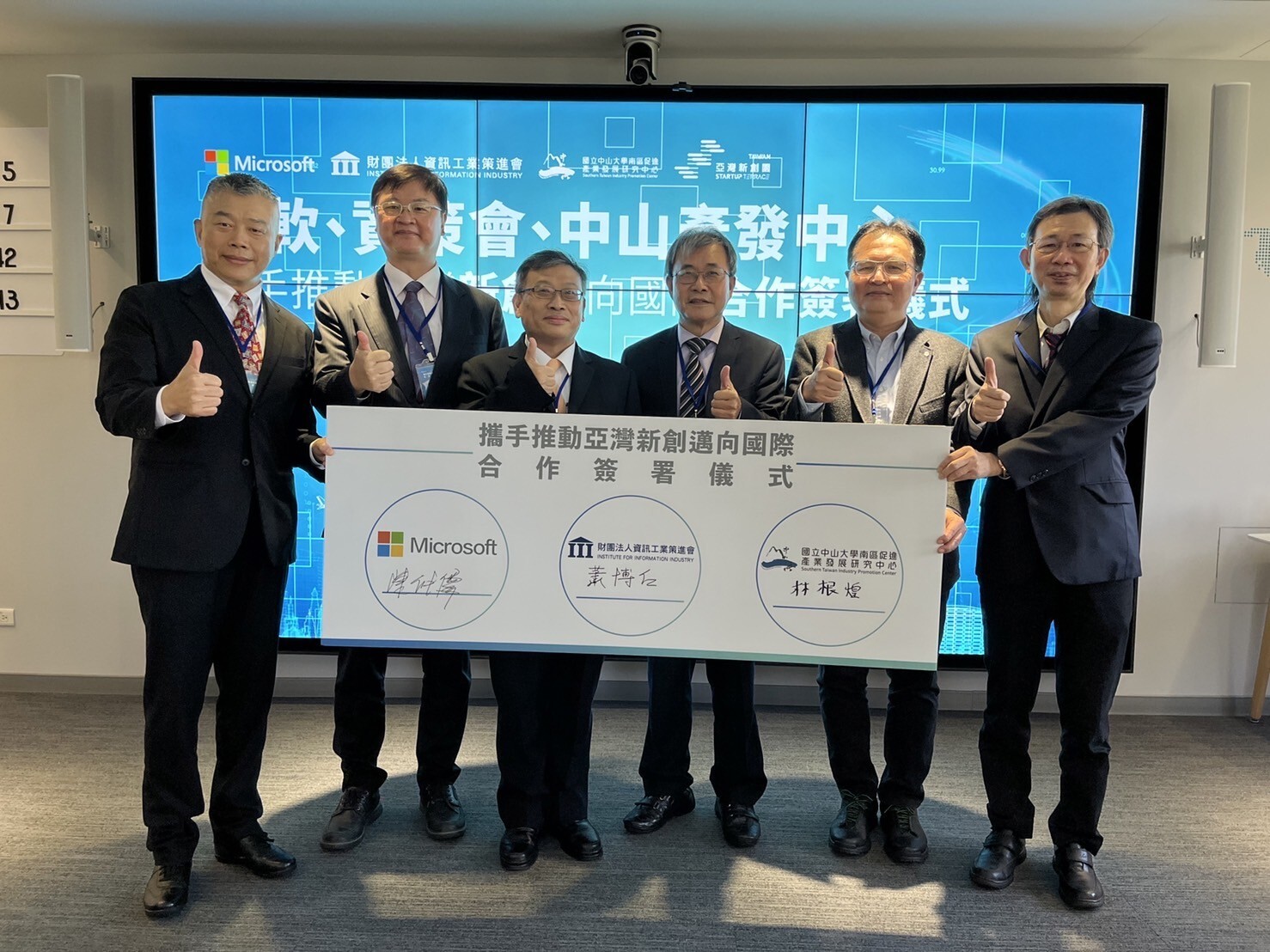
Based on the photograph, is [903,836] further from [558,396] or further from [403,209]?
[403,209]

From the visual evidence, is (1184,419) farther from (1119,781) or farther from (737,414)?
(737,414)

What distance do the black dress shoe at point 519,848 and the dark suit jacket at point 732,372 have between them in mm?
1262

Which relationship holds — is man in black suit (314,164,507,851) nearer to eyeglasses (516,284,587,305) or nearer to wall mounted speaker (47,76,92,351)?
eyeglasses (516,284,587,305)

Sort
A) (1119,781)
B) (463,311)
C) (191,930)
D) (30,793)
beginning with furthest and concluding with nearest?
(1119,781) → (30,793) → (463,311) → (191,930)

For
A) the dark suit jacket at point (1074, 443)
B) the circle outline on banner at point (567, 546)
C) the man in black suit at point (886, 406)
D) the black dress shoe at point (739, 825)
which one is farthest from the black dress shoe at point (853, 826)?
the circle outline on banner at point (567, 546)

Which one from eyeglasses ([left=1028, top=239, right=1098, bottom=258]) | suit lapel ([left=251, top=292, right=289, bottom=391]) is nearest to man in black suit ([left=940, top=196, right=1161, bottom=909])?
eyeglasses ([left=1028, top=239, right=1098, bottom=258])

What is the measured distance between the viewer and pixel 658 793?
2787mm

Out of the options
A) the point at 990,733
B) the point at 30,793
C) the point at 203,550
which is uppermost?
the point at 203,550

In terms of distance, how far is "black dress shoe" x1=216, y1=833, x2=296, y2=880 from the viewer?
242 centimetres

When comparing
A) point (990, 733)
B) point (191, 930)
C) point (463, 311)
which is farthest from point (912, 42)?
point (191, 930)

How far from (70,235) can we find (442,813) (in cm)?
270

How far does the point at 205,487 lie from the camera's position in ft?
7.31

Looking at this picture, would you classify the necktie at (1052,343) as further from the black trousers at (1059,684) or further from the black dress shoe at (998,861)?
the black dress shoe at (998,861)

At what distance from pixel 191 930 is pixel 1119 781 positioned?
122 inches
